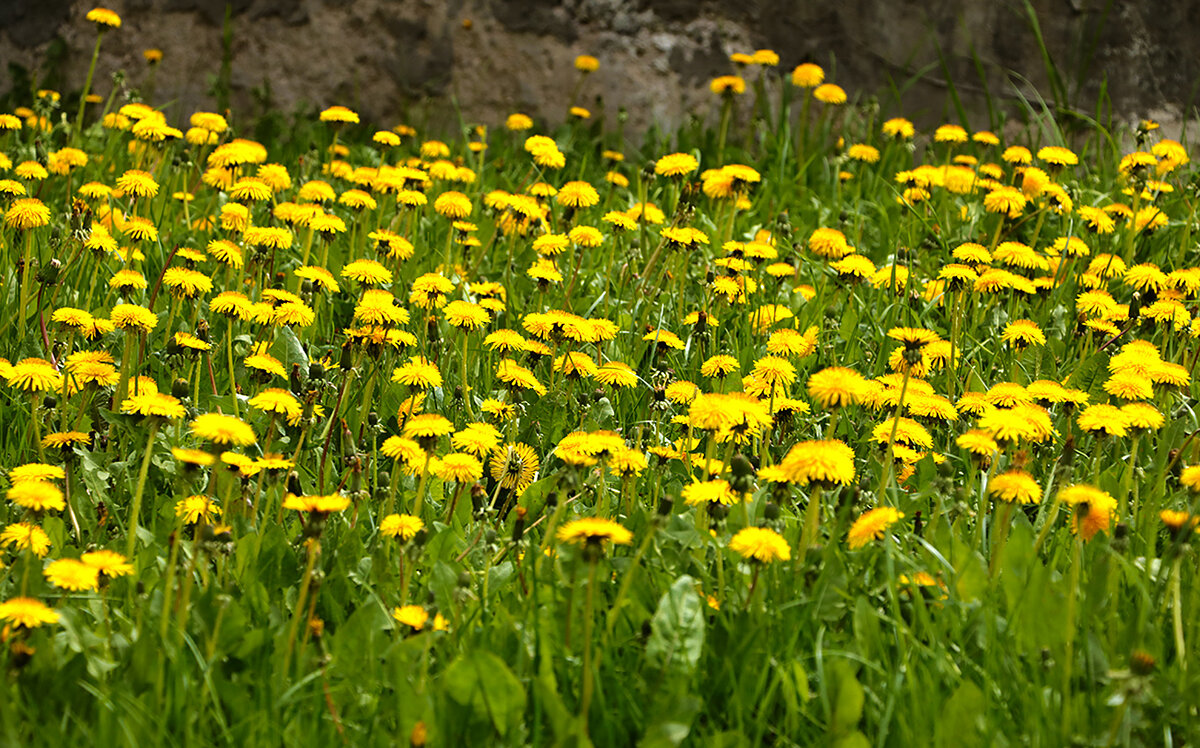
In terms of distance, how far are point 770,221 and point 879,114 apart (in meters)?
1.41

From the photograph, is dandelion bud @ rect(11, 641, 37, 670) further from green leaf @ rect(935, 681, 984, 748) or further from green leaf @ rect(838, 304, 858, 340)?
green leaf @ rect(838, 304, 858, 340)

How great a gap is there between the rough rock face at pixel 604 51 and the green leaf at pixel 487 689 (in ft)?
13.0

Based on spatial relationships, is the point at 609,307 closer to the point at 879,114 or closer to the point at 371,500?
the point at 371,500

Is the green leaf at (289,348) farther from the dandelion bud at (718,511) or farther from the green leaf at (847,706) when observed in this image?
the green leaf at (847,706)

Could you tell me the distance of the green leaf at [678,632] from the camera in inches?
63.9

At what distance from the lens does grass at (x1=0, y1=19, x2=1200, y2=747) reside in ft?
5.16

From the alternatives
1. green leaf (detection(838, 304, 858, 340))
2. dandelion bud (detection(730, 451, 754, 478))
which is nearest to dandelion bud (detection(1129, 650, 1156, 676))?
dandelion bud (detection(730, 451, 754, 478))

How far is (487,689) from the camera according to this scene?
5.03ft

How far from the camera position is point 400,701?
1.52 m

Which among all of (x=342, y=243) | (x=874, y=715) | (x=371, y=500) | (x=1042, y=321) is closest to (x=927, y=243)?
(x=1042, y=321)

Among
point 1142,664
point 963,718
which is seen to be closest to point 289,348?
point 963,718

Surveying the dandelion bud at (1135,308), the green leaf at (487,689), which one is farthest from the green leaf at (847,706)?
the dandelion bud at (1135,308)

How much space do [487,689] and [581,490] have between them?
0.67 m

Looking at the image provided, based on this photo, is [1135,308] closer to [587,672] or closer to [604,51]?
[587,672]
